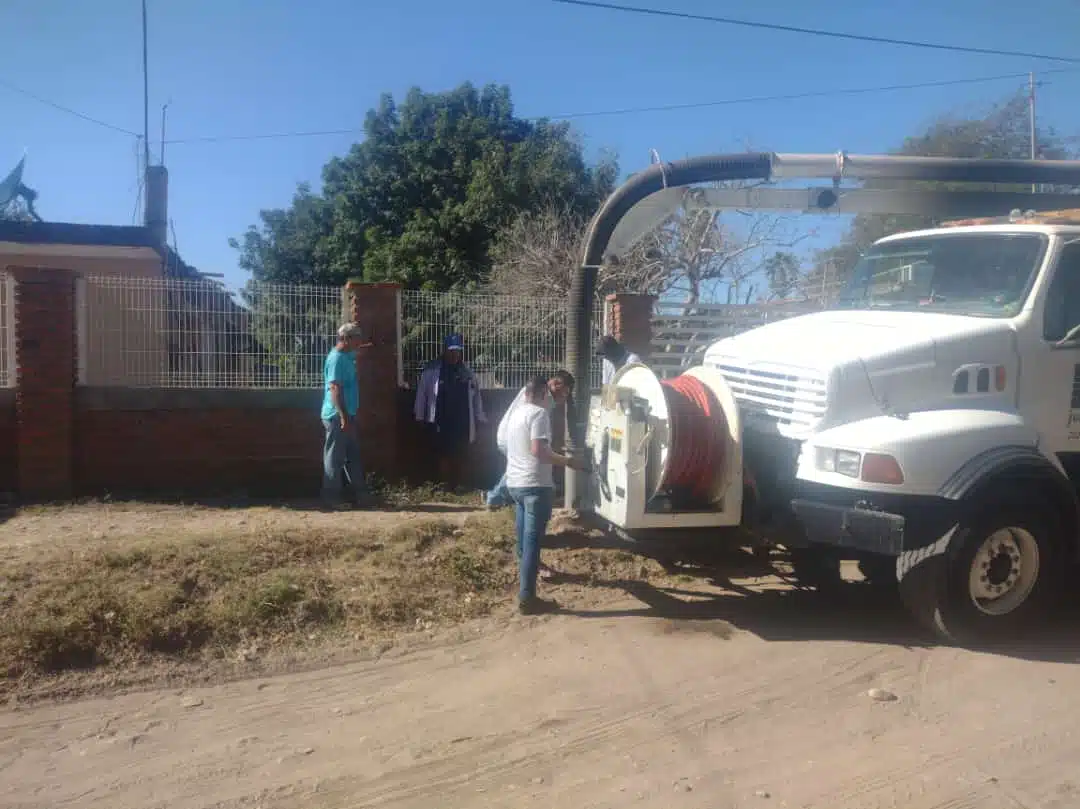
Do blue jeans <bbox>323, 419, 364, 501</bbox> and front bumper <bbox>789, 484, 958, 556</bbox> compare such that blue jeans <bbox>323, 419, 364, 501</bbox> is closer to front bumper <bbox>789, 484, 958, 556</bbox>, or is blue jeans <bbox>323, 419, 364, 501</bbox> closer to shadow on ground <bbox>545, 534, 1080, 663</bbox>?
shadow on ground <bbox>545, 534, 1080, 663</bbox>

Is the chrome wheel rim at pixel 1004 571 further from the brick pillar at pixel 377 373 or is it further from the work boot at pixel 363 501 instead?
the brick pillar at pixel 377 373

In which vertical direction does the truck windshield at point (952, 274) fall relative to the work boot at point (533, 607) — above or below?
above

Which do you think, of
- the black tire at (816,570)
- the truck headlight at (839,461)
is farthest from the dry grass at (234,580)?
the truck headlight at (839,461)

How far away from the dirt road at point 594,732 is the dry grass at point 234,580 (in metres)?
0.51

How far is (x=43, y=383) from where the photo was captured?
8.86 m

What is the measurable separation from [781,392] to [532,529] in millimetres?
1891

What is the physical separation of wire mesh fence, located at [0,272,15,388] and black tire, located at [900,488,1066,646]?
774 cm

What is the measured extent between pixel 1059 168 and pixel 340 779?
7.89m

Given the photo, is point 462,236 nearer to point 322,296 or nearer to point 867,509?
point 322,296

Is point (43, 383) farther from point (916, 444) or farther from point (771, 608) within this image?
point (916, 444)

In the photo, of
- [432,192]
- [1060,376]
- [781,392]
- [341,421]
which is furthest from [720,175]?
[432,192]

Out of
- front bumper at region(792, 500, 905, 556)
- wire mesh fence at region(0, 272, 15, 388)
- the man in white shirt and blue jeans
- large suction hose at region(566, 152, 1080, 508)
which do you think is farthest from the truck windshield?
wire mesh fence at region(0, 272, 15, 388)

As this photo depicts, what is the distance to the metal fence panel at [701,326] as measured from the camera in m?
8.54

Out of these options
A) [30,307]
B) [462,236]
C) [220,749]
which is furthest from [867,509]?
[462,236]
